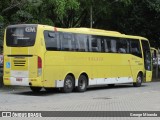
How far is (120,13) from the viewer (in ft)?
123

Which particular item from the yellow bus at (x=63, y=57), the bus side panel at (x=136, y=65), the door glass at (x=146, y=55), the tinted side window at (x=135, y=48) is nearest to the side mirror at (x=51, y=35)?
the yellow bus at (x=63, y=57)

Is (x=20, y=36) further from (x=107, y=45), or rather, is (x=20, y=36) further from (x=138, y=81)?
(x=138, y=81)

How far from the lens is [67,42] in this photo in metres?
23.1

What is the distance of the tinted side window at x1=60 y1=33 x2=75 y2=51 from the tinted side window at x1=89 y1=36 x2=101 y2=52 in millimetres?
Result: 1714

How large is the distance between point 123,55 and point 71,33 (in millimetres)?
5615

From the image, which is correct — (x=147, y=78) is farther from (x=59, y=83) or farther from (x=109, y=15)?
(x=59, y=83)

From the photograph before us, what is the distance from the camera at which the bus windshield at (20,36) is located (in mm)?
21531

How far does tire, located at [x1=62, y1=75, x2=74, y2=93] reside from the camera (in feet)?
75.4

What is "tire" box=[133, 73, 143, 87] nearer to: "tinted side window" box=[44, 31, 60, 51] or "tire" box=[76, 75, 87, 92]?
"tire" box=[76, 75, 87, 92]

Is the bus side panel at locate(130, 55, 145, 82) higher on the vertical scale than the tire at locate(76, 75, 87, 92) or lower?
higher

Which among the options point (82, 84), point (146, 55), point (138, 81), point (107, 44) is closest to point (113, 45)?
point (107, 44)

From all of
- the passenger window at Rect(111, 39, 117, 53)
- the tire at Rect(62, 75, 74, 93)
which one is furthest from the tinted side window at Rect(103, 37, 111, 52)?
the tire at Rect(62, 75, 74, 93)

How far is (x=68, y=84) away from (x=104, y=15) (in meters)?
14.4

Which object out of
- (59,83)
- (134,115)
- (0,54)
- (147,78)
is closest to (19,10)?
(0,54)
